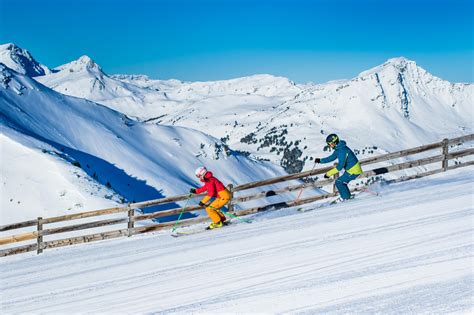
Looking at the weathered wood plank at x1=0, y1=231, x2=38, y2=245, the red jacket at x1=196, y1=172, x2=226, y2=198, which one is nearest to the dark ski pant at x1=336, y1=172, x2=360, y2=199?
the red jacket at x1=196, y1=172, x2=226, y2=198

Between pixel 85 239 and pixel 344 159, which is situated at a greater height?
pixel 344 159

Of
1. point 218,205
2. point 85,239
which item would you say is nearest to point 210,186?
point 218,205

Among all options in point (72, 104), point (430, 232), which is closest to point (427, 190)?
point (430, 232)

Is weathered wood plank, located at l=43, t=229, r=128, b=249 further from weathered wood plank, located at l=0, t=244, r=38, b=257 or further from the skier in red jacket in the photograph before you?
the skier in red jacket

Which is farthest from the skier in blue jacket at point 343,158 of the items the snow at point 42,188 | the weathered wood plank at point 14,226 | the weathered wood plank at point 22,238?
the snow at point 42,188

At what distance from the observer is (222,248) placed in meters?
10.3

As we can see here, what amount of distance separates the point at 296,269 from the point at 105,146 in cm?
5436

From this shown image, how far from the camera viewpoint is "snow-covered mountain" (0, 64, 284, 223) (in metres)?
38.9

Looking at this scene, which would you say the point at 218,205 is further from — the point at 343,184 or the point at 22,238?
the point at 22,238

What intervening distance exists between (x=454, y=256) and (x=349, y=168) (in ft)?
22.3

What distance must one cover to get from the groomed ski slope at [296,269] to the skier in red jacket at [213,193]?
119 cm

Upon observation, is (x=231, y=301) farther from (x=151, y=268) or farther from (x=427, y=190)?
(x=427, y=190)

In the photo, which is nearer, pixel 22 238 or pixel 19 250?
pixel 22 238

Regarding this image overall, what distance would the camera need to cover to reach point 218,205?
46.8 feet
